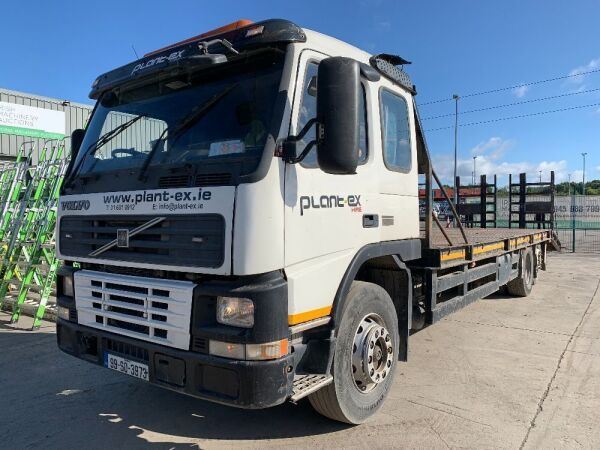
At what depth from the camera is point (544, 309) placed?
8.04 metres

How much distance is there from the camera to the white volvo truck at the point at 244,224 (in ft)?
9.13

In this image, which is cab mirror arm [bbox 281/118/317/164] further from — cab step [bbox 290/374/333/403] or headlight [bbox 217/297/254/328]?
cab step [bbox 290/374/333/403]

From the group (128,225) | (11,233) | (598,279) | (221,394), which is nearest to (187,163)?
(128,225)

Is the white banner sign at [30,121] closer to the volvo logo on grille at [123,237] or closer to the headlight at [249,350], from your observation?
the volvo logo on grille at [123,237]

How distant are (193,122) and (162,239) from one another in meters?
0.84

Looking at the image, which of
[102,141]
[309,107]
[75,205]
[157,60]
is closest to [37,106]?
[102,141]

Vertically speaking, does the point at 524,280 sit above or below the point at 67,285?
below

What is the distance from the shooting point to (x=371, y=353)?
366 centimetres

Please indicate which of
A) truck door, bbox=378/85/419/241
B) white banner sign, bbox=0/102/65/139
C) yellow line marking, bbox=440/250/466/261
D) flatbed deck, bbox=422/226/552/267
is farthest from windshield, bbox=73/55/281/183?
white banner sign, bbox=0/102/65/139

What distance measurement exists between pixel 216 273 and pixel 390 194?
5.90ft

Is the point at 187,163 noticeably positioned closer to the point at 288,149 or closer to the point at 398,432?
the point at 288,149

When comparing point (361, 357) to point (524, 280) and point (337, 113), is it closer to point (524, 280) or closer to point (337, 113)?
point (337, 113)

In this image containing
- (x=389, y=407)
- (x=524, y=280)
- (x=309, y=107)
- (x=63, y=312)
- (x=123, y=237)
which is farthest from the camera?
(x=524, y=280)

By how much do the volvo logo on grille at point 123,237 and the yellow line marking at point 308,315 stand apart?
4.10 feet
